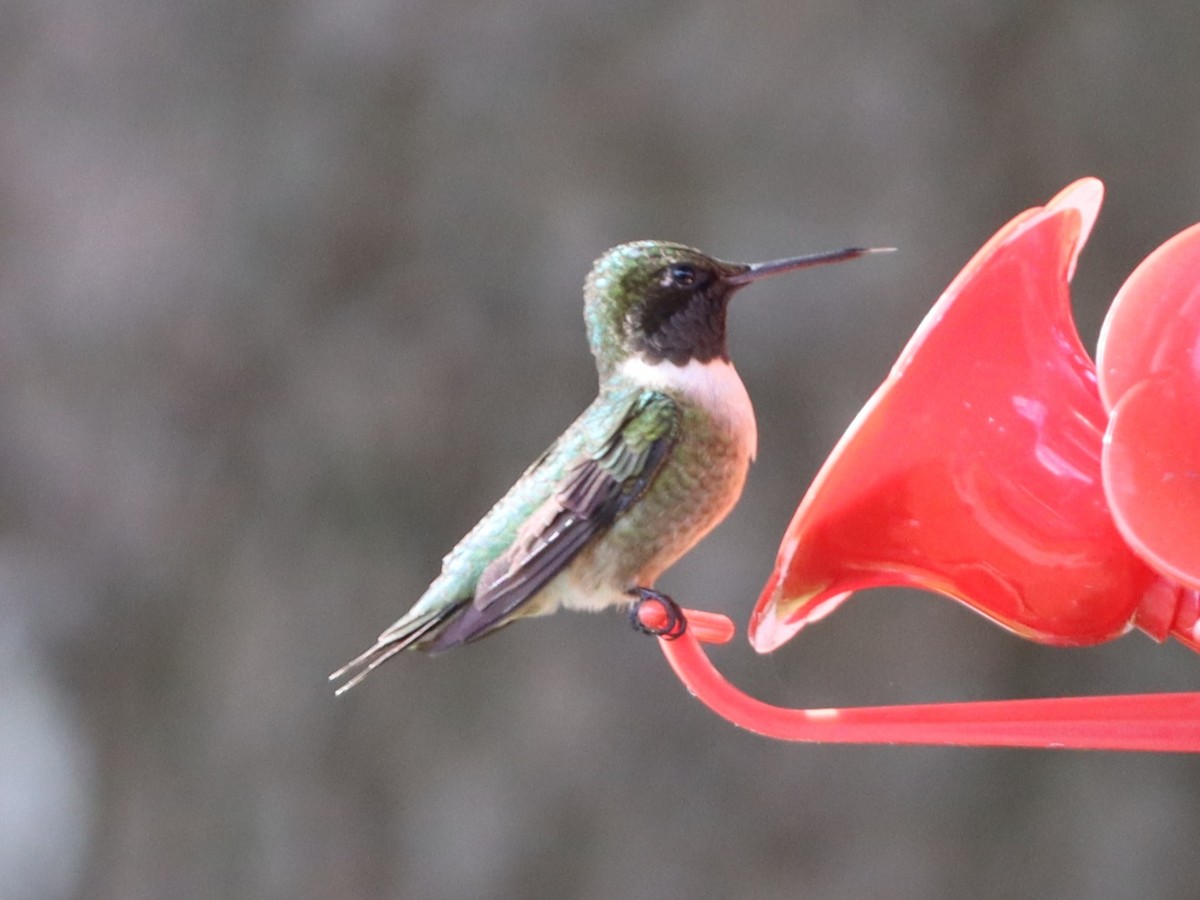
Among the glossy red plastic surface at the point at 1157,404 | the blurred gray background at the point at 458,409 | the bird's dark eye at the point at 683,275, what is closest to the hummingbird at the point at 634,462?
the bird's dark eye at the point at 683,275

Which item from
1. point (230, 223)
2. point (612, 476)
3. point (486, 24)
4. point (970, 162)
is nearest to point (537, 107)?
point (486, 24)

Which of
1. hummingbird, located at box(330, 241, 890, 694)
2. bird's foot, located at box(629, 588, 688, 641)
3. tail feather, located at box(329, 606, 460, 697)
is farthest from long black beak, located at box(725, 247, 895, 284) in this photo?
tail feather, located at box(329, 606, 460, 697)

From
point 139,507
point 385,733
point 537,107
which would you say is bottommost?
point 385,733

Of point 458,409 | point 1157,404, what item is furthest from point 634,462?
point 458,409

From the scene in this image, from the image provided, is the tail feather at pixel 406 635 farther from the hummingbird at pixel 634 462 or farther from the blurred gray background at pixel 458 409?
the blurred gray background at pixel 458 409

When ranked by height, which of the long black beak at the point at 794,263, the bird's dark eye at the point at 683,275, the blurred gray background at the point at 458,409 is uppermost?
the long black beak at the point at 794,263

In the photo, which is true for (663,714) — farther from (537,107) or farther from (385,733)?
(537,107)

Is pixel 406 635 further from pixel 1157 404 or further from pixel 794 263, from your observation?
pixel 1157 404

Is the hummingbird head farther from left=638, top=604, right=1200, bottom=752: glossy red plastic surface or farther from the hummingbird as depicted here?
left=638, top=604, right=1200, bottom=752: glossy red plastic surface
